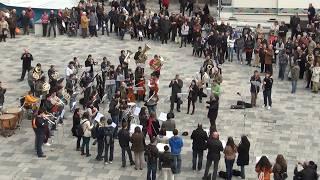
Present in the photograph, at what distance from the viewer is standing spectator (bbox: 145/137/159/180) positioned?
17.3 metres

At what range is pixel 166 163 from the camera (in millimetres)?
17078

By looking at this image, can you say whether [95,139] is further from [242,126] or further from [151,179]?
[242,126]

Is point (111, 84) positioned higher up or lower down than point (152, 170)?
higher up

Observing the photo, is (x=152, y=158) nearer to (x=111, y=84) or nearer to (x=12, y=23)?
(x=111, y=84)

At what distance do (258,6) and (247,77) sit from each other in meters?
8.80

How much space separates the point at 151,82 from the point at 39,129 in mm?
5649

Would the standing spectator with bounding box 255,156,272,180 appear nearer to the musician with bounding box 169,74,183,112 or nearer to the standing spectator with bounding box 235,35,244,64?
the musician with bounding box 169,74,183,112

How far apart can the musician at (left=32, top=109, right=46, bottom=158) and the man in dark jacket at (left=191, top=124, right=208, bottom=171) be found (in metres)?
4.66

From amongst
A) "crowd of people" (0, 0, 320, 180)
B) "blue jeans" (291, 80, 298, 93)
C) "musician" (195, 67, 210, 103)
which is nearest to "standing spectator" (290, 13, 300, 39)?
"crowd of people" (0, 0, 320, 180)

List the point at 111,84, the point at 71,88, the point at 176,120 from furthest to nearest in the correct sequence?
the point at 111,84
the point at 71,88
the point at 176,120

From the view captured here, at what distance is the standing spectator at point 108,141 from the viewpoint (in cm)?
1857

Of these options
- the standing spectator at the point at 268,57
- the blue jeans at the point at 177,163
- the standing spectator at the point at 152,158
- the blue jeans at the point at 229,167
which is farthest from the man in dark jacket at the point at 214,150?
the standing spectator at the point at 268,57

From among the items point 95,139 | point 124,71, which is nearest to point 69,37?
point 124,71

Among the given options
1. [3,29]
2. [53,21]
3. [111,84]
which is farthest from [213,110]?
[3,29]
